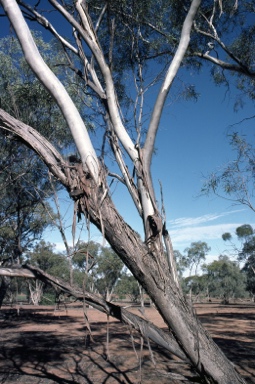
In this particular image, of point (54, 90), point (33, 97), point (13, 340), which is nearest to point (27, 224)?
point (13, 340)

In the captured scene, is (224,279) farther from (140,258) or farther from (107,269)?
(140,258)

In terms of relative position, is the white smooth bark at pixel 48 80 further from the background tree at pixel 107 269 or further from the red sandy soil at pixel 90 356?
the red sandy soil at pixel 90 356

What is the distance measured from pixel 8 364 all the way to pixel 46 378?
1.71 meters

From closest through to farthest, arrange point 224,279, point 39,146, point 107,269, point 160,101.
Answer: point 39,146 < point 160,101 < point 107,269 < point 224,279

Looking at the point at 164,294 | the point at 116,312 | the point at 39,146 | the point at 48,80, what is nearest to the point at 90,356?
the point at 116,312

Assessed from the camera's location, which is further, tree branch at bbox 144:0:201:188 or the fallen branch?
tree branch at bbox 144:0:201:188

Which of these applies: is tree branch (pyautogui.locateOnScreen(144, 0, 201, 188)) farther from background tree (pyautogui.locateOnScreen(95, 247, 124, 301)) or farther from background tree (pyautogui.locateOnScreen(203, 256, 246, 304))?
background tree (pyautogui.locateOnScreen(203, 256, 246, 304))

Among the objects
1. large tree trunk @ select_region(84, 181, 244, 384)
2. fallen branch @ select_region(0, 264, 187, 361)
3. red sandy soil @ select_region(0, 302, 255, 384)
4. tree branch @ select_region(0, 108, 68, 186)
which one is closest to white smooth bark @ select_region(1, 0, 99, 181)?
tree branch @ select_region(0, 108, 68, 186)

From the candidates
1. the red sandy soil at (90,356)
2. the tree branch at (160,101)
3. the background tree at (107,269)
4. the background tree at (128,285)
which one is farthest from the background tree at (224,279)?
the tree branch at (160,101)

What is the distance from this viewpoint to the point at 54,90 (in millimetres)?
1526

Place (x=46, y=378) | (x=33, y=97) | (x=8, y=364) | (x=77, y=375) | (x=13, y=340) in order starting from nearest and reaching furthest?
(x=46, y=378) → (x=77, y=375) → (x=8, y=364) → (x=33, y=97) → (x=13, y=340)

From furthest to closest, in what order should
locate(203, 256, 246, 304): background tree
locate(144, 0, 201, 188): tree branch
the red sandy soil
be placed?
locate(203, 256, 246, 304): background tree
the red sandy soil
locate(144, 0, 201, 188): tree branch

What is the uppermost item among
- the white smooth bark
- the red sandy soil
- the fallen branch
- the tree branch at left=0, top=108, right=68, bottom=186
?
the white smooth bark

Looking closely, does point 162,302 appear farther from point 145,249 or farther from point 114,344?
point 114,344
